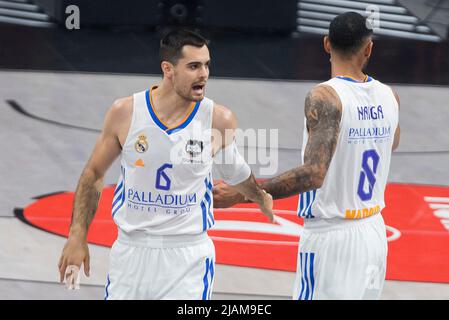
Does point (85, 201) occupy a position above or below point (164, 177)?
below

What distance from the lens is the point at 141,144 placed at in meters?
6.26

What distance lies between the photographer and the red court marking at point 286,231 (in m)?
9.11

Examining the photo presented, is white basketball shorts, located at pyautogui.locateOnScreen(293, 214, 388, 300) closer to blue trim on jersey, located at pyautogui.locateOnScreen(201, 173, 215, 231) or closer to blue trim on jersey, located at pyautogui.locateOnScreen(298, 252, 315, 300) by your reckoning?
blue trim on jersey, located at pyautogui.locateOnScreen(298, 252, 315, 300)

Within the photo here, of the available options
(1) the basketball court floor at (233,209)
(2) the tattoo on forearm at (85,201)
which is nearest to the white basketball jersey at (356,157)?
(2) the tattoo on forearm at (85,201)

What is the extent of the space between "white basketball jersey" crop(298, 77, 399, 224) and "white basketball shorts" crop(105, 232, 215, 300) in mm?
749

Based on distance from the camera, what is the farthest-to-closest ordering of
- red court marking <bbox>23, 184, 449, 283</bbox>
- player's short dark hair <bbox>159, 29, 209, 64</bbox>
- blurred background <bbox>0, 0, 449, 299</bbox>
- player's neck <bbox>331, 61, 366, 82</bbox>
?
red court marking <bbox>23, 184, 449, 283</bbox>, blurred background <bbox>0, 0, 449, 299</bbox>, player's neck <bbox>331, 61, 366, 82</bbox>, player's short dark hair <bbox>159, 29, 209, 64</bbox>

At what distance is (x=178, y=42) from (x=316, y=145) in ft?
3.15

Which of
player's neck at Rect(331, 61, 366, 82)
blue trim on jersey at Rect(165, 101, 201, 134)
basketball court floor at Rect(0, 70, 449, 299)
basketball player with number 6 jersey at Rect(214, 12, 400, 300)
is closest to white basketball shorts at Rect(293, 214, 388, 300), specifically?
basketball player with number 6 jersey at Rect(214, 12, 400, 300)

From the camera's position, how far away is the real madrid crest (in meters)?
6.25

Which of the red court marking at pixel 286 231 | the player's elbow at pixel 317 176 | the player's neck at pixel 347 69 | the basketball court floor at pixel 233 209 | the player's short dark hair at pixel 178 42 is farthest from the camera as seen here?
the red court marking at pixel 286 231

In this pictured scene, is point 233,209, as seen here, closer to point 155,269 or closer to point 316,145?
point 155,269

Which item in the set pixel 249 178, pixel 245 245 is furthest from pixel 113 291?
pixel 245 245

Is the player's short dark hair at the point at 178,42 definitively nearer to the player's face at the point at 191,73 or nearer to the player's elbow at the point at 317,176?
the player's face at the point at 191,73

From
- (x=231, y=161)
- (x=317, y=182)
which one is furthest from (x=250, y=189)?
(x=317, y=182)
